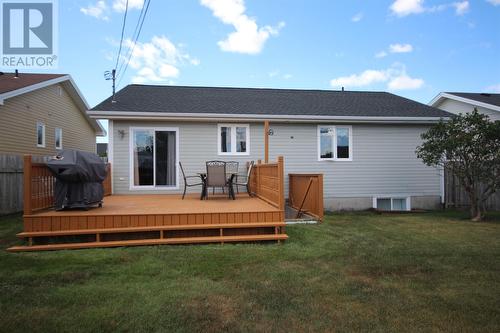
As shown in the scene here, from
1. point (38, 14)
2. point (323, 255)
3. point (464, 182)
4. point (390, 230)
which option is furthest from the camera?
point (38, 14)

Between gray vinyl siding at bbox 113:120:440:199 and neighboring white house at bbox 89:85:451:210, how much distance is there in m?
0.03

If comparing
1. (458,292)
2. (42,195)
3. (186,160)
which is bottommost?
(458,292)

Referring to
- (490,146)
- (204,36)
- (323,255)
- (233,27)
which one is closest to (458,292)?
(323,255)

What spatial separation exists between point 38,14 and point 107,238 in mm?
8234

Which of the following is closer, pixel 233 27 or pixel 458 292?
pixel 458 292

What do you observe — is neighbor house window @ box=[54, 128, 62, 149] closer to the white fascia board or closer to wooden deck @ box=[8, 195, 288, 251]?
the white fascia board

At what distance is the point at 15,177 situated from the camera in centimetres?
940

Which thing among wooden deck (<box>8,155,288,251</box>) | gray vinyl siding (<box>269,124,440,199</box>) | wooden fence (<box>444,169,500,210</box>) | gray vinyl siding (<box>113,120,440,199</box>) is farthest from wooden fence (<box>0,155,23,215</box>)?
wooden fence (<box>444,169,500,210</box>)

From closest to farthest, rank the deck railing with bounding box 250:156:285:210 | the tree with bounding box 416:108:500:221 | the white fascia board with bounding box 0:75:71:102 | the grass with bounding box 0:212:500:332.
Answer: the grass with bounding box 0:212:500:332, the deck railing with bounding box 250:156:285:210, the tree with bounding box 416:108:500:221, the white fascia board with bounding box 0:75:71:102

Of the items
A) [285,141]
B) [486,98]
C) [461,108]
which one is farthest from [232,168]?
[486,98]

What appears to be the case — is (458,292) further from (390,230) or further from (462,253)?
(390,230)

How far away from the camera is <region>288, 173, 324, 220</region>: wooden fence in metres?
6.87

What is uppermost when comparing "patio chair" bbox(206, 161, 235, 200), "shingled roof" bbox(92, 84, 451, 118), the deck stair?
"shingled roof" bbox(92, 84, 451, 118)

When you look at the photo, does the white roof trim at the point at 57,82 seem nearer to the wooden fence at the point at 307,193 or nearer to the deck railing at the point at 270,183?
the deck railing at the point at 270,183
